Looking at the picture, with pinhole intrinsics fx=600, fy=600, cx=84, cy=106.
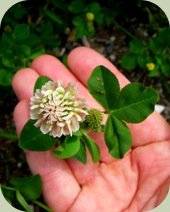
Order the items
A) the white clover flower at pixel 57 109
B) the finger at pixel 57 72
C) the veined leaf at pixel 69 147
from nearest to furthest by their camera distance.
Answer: the white clover flower at pixel 57 109
the veined leaf at pixel 69 147
the finger at pixel 57 72

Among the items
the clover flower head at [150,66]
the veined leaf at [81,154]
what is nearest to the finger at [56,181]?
the veined leaf at [81,154]

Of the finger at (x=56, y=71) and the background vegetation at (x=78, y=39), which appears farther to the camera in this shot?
the background vegetation at (x=78, y=39)

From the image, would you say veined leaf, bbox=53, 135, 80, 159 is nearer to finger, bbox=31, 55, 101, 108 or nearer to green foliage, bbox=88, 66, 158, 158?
green foliage, bbox=88, 66, 158, 158

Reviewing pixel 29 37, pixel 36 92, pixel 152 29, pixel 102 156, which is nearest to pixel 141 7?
pixel 152 29

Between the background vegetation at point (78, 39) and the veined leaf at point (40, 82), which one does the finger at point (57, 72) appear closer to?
the background vegetation at point (78, 39)

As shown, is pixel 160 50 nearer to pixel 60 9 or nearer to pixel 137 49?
pixel 137 49

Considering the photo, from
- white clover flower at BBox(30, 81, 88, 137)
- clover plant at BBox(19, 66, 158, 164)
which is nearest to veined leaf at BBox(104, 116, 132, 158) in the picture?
clover plant at BBox(19, 66, 158, 164)
